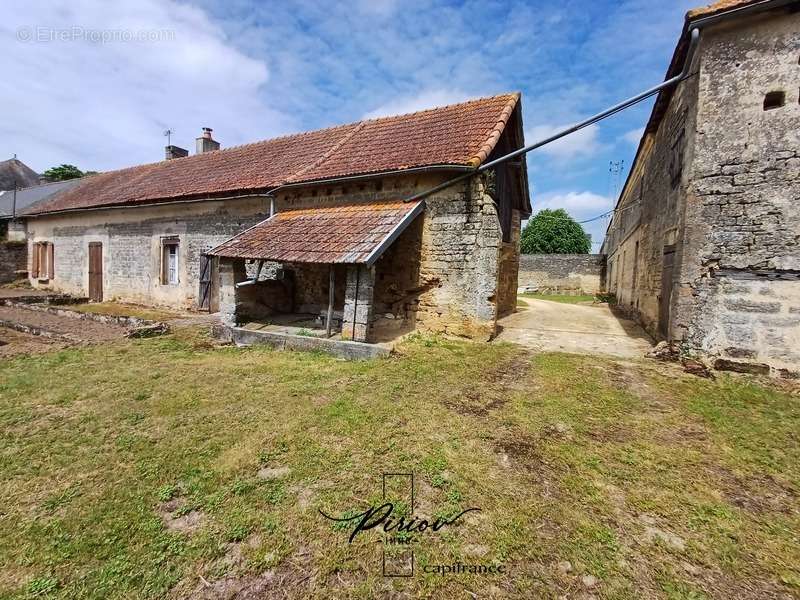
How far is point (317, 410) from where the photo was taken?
164 inches

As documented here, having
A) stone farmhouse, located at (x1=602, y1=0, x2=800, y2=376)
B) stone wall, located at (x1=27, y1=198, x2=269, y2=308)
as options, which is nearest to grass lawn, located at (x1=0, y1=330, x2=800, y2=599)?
stone farmhouse, located at (x1=602, y1=0, x2=800, y2=376)

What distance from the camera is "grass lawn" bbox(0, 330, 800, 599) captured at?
2.03 meters

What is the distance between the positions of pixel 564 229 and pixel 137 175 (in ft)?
119

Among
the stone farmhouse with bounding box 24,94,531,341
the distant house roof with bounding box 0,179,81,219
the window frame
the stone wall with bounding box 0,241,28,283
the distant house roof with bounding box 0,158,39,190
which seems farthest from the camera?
the distant house roof with bounding box 0,158,39,190

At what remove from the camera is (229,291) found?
7.85 metres

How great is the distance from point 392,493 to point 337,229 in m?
5.72

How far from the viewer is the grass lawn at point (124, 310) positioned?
10586 mm

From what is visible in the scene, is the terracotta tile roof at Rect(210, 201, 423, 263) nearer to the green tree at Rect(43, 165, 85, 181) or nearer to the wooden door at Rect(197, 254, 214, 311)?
the wooden door at Rect(197, 254, 214, 311)

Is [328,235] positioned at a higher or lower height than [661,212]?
lower

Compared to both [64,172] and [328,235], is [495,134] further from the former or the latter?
[64,172]

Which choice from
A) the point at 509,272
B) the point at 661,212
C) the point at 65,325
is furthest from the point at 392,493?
the point at 509,272

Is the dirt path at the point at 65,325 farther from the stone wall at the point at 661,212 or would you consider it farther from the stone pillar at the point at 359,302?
the stone wall at the point at 661,212

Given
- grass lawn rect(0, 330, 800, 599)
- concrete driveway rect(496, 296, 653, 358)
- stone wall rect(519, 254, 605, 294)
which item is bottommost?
grass lawn rect(0, 330, 800, 599)

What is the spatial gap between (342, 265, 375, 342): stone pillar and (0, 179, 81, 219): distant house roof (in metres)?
21.5
